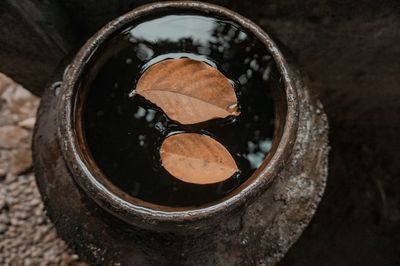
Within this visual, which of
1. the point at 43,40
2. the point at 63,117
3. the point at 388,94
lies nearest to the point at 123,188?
the point at 63,117

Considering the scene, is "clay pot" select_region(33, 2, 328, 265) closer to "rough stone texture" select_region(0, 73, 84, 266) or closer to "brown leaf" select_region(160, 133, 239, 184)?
"brown leaf" select_region(160, 133, 239, 184)

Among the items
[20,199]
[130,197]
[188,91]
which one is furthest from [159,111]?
[20,199]

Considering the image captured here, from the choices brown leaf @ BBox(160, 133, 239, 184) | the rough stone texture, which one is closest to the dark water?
brown leaf @ BBox(160, 133, 239, 184)

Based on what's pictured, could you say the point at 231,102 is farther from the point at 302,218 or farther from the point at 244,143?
the point at 302,218

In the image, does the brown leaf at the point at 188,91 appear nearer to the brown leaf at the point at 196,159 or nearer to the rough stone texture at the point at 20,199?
the brown leaf at the point at 196,159

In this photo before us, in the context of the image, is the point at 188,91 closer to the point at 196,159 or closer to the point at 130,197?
the point at 196,159
